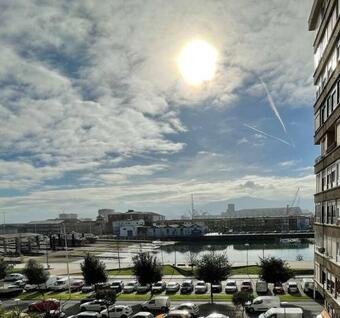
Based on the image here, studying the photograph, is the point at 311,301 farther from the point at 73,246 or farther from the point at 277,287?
the point at 73,246

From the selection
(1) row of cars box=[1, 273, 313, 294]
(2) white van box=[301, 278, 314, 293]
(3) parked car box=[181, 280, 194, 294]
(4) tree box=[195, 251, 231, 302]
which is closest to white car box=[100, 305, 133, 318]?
(1) row of cars box=[1, 273, 313, 294]

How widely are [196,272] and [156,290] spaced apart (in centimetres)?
474

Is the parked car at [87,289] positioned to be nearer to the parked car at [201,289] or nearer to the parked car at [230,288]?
the parked car at [201,289]

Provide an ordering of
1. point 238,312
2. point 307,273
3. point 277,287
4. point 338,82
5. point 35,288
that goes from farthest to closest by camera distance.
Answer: point 307,273 → point 35,288 → point 277,287 → point 238,312 → point 338,82

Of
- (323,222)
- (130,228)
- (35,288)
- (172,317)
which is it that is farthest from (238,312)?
(130,228)

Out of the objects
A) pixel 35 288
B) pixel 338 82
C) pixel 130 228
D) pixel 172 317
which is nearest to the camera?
pixel 338 82

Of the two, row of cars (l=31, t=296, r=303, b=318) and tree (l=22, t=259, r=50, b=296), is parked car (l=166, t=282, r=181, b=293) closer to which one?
row of cars (l=31, t=296, r=303, b=318)

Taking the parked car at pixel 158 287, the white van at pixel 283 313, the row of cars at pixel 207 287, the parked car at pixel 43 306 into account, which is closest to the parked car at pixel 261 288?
the row of cars at pixel 207 287

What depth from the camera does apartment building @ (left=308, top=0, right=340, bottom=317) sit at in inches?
690

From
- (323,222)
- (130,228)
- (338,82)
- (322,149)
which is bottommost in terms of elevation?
(130,228)

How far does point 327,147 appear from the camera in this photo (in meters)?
20.1

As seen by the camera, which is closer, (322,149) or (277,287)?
(322,149)

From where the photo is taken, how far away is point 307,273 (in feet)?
163

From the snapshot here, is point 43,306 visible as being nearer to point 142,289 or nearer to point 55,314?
point 55,314
